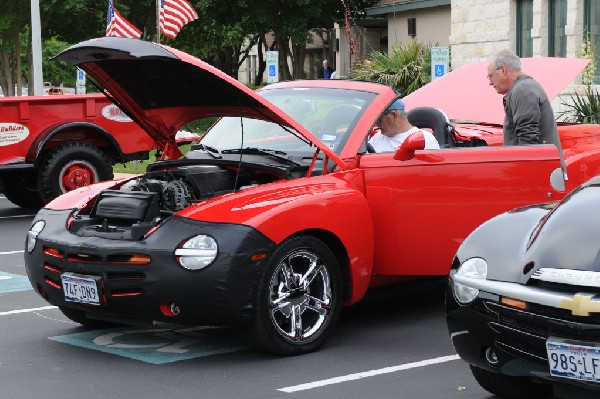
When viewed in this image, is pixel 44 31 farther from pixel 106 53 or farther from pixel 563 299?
pixel 563 299

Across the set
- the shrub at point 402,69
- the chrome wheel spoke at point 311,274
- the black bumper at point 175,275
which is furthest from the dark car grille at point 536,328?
the shrub at point 402,69

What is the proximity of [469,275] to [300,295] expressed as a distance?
1601 millimetres

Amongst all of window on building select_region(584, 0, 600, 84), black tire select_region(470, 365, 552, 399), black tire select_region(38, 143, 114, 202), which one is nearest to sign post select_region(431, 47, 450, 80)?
window on building select_region(584, 0, 600, 84)

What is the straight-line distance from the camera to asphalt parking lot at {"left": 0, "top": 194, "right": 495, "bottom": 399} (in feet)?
19.4

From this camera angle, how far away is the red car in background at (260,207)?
629 cm

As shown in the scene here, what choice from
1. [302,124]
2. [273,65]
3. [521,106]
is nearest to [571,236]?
[302,124]

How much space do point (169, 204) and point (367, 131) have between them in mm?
1408

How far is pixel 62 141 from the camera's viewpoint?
14555 mm

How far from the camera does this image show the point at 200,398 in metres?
5.78

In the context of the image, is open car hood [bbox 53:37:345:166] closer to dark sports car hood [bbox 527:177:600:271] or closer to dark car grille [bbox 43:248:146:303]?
dark car grille [bbox 43:248:146:303]

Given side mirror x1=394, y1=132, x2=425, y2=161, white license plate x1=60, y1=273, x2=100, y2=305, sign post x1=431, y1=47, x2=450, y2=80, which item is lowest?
white license plate x1=60, y1=273, x2=100, y2=305

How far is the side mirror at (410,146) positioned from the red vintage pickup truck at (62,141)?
7826 millimetres

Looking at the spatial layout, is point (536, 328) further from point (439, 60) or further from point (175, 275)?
point (439, 60)

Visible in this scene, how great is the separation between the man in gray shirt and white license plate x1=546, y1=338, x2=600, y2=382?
3.37 meters
